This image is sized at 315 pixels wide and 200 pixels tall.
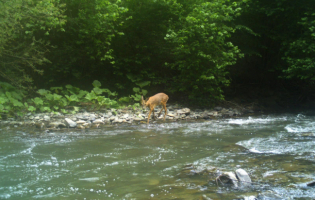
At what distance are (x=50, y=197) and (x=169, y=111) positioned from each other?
983cm

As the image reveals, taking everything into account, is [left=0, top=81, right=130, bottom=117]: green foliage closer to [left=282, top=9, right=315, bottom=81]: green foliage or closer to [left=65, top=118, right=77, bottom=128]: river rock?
[left=65, top=118, right=77, bottom=128]: river rock

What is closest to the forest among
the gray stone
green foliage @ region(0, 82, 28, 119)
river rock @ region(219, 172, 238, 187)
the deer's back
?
green foliage @ region(0, 82, 28, 119)

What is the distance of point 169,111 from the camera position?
13.6 m

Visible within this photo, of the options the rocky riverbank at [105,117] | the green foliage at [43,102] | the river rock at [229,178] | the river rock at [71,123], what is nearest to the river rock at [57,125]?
the rocky riverbank at [105,117]

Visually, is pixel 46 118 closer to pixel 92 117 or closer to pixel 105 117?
pixel 92 117

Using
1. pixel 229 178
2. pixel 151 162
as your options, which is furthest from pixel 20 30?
pixel 229 178

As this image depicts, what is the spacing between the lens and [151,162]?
5824 mm

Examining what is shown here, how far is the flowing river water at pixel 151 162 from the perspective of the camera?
4.25 m

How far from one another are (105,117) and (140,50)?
5.80 metres

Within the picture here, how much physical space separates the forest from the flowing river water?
4338mm

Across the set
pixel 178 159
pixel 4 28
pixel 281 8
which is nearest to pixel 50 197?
pixel 178 159

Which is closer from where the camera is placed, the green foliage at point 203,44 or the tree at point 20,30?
the tree at point 20,30

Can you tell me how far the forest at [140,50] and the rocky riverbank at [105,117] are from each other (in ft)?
1.84

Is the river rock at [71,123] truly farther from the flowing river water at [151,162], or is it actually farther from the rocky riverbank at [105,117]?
the flowing river water at [151,162]
